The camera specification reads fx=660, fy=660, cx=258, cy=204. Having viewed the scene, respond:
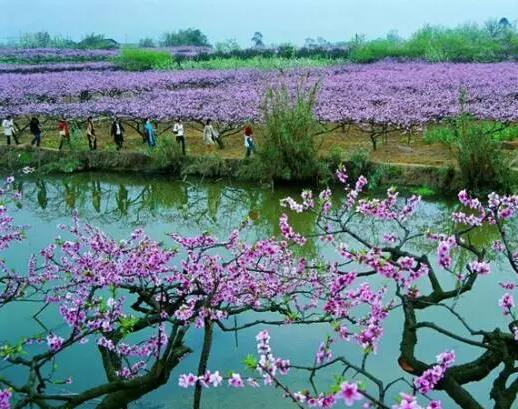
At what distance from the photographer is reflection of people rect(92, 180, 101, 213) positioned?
726 inches

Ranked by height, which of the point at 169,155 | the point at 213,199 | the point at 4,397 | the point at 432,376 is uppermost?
the point at 432,376

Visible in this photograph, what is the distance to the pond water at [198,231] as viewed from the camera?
8.46 m

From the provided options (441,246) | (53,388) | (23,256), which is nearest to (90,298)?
(53,388)

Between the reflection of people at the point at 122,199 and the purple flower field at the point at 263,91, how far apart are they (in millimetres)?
4608

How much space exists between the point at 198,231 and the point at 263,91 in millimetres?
10154

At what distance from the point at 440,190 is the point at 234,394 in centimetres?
1067

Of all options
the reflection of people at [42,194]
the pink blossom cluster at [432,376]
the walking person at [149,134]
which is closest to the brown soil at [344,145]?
the walking person at [149,134]

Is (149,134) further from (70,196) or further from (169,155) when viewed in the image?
(70,196)

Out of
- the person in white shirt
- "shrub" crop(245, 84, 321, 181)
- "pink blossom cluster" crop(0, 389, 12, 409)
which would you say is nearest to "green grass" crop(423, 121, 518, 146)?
"shrub" crop(245, 84, 321, 181)

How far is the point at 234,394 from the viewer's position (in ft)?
27.1

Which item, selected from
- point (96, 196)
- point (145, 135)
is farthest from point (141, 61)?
point (96, 196)

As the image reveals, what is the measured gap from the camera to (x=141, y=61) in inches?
1939

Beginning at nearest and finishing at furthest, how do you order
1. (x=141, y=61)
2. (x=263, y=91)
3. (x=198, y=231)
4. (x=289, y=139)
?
(x=198, y=231) < (x=289, y=139) < (x=263, y=91) < (x=141, y=61)

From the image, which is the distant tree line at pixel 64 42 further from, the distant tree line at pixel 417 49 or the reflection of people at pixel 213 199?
the reflection of people at pixel 213 199
